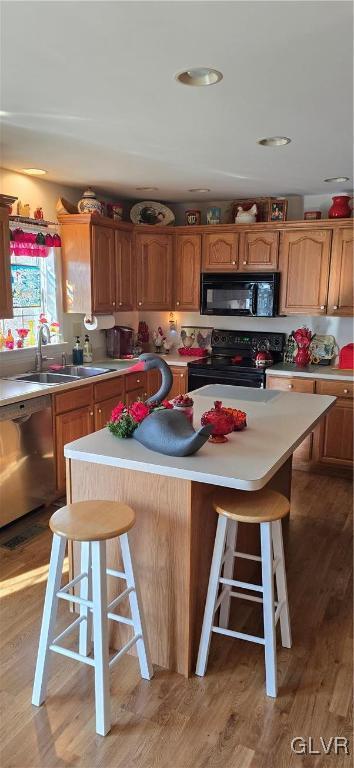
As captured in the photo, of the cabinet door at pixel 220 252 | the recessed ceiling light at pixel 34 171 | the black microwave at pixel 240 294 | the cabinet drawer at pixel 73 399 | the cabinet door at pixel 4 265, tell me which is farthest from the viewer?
the cabinet door at pixel 220 252

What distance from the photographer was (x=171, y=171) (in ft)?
12.4

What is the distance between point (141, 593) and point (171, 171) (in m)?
2.90

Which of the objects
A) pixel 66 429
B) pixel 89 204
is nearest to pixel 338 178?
pixel 89 204

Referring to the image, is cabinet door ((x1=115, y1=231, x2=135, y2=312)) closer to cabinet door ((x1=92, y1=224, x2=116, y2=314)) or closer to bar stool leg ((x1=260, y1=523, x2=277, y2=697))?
cabinet door ((x1=92, y1=224, x2=116, y2=314))

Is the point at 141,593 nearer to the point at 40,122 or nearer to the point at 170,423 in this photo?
the point at 170,423

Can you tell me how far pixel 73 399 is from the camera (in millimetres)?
3809

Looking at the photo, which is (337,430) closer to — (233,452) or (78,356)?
(78,356)

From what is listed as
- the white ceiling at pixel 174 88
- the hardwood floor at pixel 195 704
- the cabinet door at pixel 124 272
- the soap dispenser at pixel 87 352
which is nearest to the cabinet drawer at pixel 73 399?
the soap dispenser at pixel 87 352

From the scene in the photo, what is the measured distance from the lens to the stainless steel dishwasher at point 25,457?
325 cm

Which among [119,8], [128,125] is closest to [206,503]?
[119,8]

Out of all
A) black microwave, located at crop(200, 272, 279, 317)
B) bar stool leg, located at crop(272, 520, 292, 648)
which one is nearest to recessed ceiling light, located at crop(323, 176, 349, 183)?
black microwave, located at crop(200, 272, 279, 317)

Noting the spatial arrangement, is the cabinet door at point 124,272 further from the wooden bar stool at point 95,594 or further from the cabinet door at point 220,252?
the wooden bar stool at point 95,594

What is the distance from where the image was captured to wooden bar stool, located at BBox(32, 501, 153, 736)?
70.1 inches

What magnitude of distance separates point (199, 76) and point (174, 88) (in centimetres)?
13
